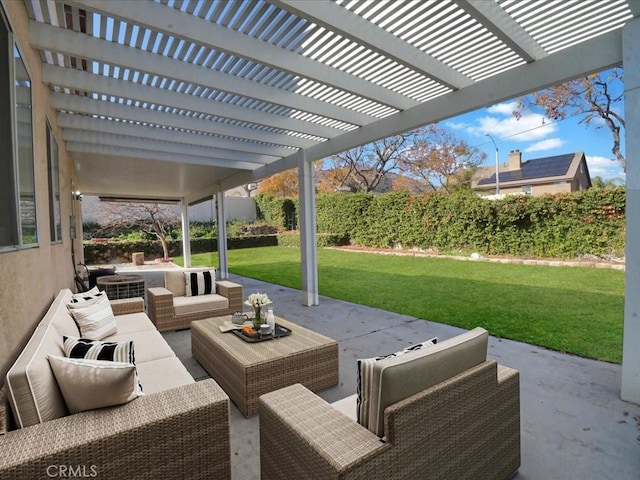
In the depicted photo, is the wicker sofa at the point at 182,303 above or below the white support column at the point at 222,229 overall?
below

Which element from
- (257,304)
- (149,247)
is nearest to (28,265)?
(257,304)

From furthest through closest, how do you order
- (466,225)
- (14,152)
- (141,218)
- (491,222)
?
(141,218)
(466,225)
(491,222)
(14,152)

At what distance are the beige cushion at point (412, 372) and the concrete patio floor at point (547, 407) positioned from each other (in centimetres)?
98

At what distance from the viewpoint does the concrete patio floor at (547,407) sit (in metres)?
2.03

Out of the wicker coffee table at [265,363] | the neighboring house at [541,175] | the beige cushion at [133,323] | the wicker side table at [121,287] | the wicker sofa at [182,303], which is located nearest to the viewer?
the wicker coffee table at [265,363]

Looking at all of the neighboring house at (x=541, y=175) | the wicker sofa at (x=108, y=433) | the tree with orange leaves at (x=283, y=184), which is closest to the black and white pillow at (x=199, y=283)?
the wicker sofa at (x=108, y=433)

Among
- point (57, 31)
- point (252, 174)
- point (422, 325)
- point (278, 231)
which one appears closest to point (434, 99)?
point (422, 325)

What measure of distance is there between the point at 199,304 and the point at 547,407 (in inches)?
171

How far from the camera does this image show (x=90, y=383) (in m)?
1.57

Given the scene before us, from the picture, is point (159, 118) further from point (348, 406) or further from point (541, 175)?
point (541, 175)

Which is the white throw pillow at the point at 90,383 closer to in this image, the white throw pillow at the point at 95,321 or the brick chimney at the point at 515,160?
the white throw pillow at the point at 95,321

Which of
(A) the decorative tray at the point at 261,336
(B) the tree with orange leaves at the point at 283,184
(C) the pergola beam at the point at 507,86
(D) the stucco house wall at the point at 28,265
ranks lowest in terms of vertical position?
(A) the decorative tray at the point at 261,336

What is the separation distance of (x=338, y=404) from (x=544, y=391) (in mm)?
2130

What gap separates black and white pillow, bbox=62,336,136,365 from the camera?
1966 millimetres
